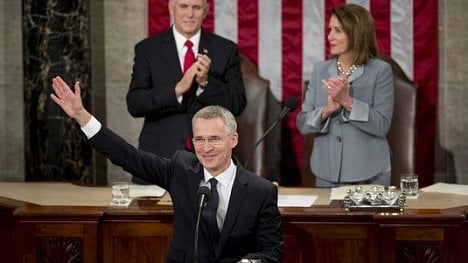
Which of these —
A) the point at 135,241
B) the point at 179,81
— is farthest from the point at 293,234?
the point at 179,81

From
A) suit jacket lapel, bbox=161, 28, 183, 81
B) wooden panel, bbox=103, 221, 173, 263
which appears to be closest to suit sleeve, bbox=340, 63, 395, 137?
suit jacket lapel, bbox=161, 28, 183, 81

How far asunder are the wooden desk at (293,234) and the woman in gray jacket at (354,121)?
703 mm

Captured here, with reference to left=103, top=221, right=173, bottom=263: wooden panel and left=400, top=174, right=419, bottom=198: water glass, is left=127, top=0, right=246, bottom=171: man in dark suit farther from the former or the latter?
left=400, top=174, right=419, bottom=198: water glass

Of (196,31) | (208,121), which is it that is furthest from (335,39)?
(208,121)

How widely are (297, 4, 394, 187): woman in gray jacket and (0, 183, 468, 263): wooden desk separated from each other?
0.70 m

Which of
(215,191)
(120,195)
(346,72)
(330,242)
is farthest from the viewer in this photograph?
(346,72)

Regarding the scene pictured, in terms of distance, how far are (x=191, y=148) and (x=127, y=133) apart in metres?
1.66

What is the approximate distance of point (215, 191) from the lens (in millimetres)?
4926

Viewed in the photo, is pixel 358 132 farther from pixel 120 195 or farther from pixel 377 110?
pixel 120 195

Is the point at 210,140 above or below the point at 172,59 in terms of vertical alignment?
below

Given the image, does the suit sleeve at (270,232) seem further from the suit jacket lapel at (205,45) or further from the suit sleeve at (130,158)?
the suit jacket lapel at (205,45)

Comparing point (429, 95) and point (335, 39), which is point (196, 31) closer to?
point (335, 39)

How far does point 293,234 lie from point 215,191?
0.88 m

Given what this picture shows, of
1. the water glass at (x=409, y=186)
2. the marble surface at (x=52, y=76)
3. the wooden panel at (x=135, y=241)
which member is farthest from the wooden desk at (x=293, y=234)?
the marble surface at (x=52, y=76)
